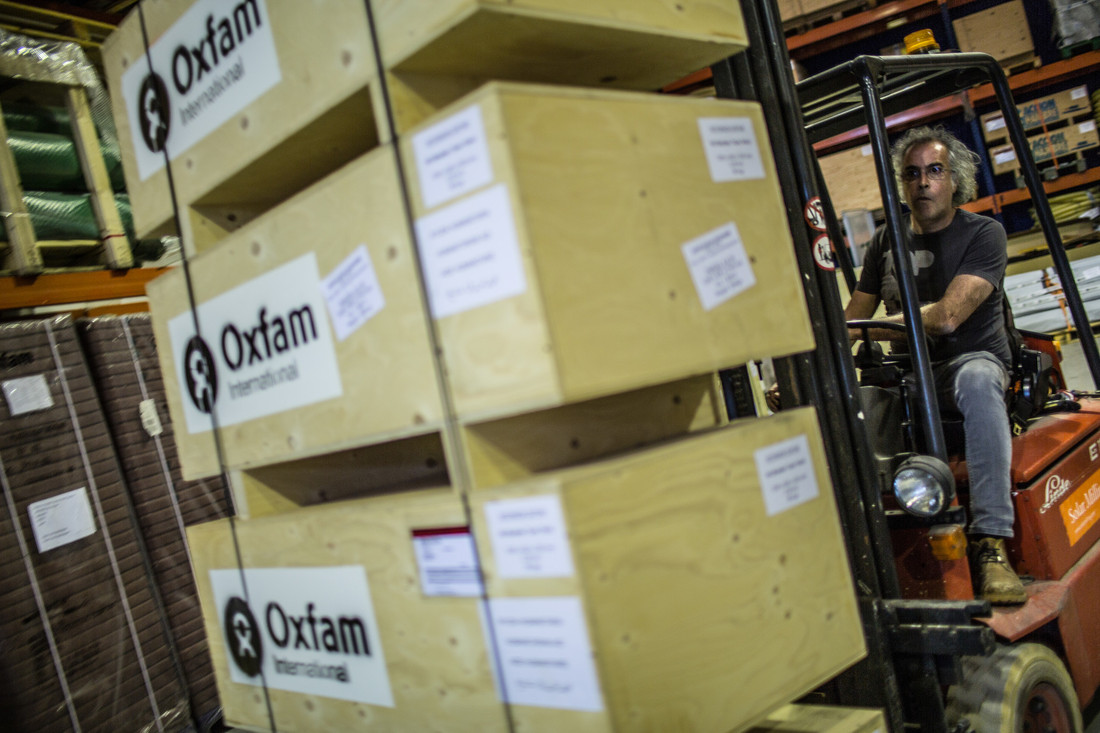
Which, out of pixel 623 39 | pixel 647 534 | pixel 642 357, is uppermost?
pixel 623 39

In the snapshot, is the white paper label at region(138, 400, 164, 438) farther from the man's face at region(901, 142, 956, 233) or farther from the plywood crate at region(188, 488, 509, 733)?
the man's face at region(901, 142, 956, 233)

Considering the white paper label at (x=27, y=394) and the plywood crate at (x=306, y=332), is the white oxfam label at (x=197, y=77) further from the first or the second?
the white paper label at (x=27, y=394)

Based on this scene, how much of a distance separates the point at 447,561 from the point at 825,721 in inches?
39.5

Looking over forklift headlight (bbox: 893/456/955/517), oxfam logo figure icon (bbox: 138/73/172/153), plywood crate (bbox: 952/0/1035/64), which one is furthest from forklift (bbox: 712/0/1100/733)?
plywood crate (bbox: 952/0/1035/64)

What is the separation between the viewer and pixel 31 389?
3.77 m

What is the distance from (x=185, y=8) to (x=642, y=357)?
1.51 m

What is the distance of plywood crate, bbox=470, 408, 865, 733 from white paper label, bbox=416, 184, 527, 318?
34 centimetres

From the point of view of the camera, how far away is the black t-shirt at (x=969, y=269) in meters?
3.19

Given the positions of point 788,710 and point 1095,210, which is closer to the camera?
point 788,710

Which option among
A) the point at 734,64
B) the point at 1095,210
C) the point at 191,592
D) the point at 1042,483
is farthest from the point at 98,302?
the point at 1095,210

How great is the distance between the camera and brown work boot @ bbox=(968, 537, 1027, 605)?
105 inches

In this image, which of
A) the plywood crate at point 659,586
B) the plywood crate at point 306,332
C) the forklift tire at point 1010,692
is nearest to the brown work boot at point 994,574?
the forklift tire at point 1010,692

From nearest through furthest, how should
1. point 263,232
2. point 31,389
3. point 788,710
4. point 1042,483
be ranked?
point 263,232
point 788,710
point 1042,483
point 31,389

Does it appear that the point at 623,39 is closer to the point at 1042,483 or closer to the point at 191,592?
the point at 1042,483
